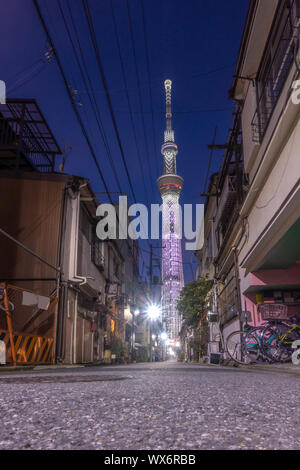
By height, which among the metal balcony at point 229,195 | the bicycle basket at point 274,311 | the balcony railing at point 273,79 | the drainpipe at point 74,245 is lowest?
the bicycle basket at point 274,311

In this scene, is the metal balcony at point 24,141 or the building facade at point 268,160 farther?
the metal balcony at point 24,141

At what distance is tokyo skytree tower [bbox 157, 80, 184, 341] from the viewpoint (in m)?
125

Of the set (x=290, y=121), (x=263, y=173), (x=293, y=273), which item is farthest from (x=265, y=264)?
(x=290, y=121)

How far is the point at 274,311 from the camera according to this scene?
39.2ft

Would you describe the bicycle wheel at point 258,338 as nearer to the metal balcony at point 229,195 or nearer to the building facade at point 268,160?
the building facade at point 268,160

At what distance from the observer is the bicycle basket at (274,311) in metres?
11.8

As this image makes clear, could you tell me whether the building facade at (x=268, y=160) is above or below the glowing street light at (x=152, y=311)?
above

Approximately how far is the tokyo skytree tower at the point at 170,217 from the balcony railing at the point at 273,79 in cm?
10370

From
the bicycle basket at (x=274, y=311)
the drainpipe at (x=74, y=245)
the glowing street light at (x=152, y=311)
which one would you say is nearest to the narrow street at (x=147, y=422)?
the bicycle basket at (x=274, y=311)

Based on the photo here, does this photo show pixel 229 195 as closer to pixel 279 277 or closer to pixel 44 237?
pixel 279 277

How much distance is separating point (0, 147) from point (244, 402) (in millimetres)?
15871

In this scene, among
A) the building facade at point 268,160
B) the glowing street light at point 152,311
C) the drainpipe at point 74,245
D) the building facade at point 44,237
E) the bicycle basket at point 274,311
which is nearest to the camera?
the building facade at point 268,160
